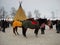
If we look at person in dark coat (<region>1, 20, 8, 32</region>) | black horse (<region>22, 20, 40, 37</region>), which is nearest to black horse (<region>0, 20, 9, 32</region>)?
person in dark coat (<region>1, 20, 8, 32</region>)

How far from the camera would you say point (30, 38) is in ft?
3.95

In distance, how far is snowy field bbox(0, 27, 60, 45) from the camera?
1188mm

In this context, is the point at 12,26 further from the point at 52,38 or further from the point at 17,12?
the point at 52,38

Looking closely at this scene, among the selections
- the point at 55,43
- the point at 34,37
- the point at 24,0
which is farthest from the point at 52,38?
the point at 24,0

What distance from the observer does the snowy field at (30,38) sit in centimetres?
119

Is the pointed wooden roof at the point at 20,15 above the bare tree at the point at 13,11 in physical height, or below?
below

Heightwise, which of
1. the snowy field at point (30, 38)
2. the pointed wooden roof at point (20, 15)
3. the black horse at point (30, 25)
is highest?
the pointed wooden roof at point (20, 15)

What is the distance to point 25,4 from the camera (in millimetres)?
1220

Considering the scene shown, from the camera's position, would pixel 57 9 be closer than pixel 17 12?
No

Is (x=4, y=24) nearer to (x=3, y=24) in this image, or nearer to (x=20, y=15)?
(x=3, y=24)

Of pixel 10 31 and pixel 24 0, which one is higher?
pixel 24 0

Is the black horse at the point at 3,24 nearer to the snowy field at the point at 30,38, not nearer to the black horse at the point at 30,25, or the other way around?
the snowy field at the point at 30,38

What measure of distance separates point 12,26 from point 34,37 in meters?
0.19

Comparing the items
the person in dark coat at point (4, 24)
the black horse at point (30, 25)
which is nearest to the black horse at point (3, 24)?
the person in dark coat at point (4, 24)
